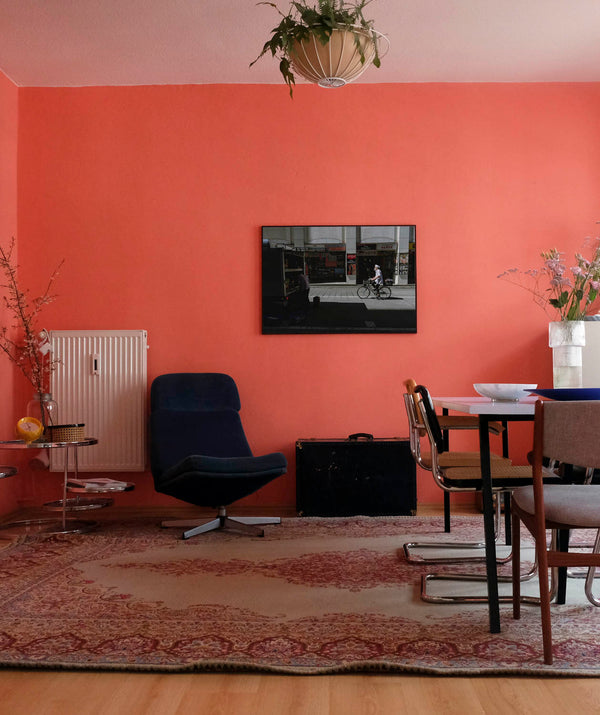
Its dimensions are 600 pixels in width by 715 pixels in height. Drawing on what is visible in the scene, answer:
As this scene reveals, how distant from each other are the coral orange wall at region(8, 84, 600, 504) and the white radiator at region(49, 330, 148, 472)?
138 mm

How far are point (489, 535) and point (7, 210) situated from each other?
11.9 ft

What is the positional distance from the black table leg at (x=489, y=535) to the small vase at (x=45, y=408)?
2668 mm

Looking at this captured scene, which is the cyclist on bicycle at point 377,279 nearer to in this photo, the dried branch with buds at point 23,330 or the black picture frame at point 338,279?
the black picture frame at point 338,279

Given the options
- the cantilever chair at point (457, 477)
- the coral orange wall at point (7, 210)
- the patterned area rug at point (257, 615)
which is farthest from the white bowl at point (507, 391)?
the coral orange wall at point (7, 210)

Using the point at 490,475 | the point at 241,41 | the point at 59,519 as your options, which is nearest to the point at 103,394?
the point at 59,519

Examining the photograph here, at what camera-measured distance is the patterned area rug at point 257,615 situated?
80.3 inches

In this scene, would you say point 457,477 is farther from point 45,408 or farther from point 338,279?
point 45,408

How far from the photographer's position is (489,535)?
2.31 meters

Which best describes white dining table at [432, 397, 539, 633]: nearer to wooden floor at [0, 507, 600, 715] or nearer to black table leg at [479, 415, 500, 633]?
black table leg at [479, 415, 500, 633]

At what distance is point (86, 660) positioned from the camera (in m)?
2.05

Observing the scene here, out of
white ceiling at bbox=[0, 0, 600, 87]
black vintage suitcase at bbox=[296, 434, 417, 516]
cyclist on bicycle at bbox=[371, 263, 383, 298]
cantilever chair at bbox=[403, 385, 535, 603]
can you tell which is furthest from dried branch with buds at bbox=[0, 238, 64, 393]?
cantilever chair at bbox=[403, 385, 535, 603]

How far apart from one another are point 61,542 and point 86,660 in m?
1.83

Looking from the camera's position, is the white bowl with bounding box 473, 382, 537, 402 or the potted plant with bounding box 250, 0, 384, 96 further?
the white bowl with bounding box 473, 382, 537, 402

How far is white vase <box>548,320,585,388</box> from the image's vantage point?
3613mm
